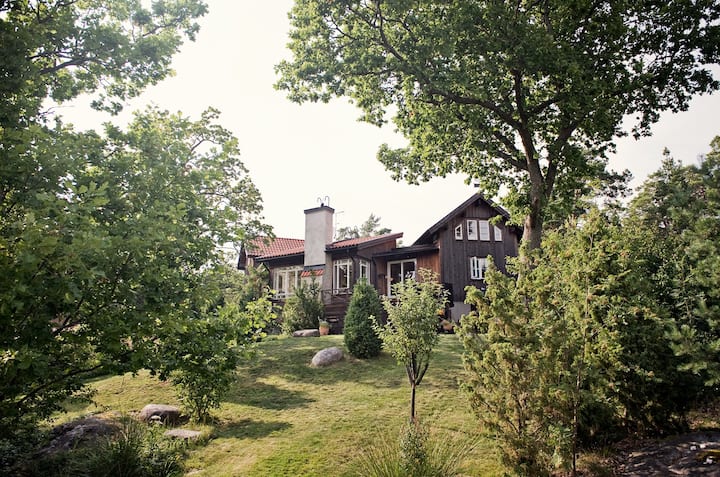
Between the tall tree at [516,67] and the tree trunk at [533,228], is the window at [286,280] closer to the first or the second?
the tall tree at [516,67]

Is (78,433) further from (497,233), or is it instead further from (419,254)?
(497,233)

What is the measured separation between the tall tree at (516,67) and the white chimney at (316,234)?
1344 cm

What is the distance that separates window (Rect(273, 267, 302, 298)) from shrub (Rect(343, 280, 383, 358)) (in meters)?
15.0

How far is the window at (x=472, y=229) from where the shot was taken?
28.4 meters

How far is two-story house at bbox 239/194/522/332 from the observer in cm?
2739

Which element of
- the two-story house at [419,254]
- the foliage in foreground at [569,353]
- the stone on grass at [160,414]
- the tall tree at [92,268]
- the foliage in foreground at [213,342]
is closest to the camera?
the tall tree at [92,268]

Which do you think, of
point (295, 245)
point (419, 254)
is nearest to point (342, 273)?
point (419, 254)

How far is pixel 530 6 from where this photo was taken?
42.3ft

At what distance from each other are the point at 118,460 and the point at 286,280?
23908 mm

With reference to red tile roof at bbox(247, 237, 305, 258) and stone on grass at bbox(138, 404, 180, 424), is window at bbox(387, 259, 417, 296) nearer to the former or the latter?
red tile roof at bbox(247, 237, 305, 258)

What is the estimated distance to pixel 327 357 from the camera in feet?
51.1

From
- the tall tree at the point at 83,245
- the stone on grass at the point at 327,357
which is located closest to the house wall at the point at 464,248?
the stone on grass at the point at 327,357

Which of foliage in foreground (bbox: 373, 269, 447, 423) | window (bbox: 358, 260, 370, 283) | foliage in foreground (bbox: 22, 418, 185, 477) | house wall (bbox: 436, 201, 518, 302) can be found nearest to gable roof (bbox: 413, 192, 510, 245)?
house wall (bbox: 436, 201, 518, 302)

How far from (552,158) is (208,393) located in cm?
1147
